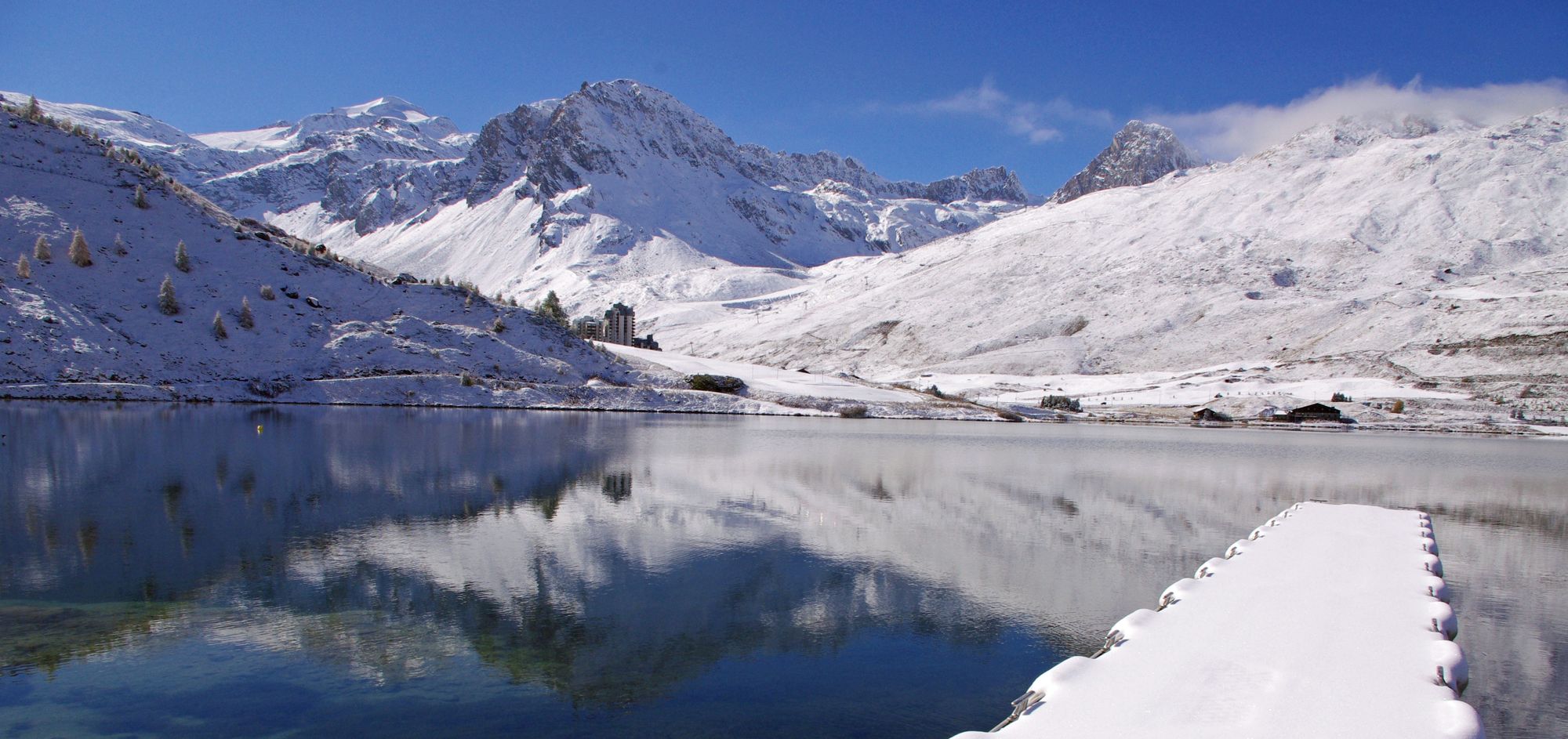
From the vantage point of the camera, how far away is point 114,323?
65.0 m

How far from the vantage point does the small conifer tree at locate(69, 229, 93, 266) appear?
6728 centimetres

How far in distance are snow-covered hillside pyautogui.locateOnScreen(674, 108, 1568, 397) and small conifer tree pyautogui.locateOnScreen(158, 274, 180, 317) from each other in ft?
315

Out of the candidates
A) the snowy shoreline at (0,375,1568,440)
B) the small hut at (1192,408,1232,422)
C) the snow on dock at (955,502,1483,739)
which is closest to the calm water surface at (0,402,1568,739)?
the snow on dock at (955,502,1483,739)

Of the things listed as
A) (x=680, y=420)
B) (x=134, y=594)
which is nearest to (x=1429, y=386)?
(x=680, y=420)

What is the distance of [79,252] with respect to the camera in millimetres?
67500

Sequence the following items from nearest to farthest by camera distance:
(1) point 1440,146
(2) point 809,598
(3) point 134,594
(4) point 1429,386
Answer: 1. (3) point 134,594
2. (2) point 809,598
3. (4) point 1429,386
4. (1) point 1440,146

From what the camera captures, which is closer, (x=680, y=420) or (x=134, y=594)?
(x=134, y=594)

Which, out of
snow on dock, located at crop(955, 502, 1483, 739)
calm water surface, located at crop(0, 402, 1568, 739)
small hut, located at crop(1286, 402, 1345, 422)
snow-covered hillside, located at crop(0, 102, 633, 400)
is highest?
snow-covered hillside, located at crop(0, 102, 633, 400)

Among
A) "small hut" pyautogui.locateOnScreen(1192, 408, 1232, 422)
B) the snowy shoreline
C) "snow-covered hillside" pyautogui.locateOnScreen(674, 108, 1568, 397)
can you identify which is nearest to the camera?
the snowy shoreline

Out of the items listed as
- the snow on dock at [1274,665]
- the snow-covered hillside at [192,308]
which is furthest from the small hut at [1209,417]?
the snow on dock at [1274,665]

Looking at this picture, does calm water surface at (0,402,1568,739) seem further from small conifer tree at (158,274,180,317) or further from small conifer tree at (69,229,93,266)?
small conifer tree at (69,229,93,266)

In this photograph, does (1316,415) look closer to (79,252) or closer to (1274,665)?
(1274,665)

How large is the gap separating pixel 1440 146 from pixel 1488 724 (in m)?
215

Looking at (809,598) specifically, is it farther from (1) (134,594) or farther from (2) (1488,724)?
(1) (134,594)
